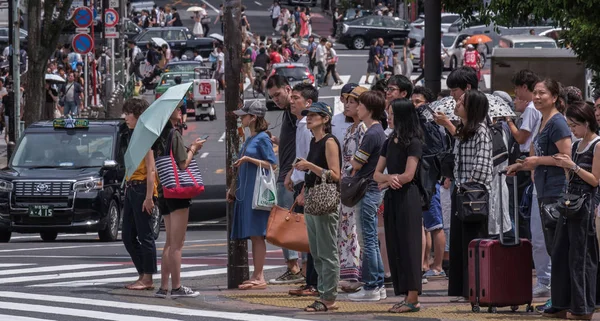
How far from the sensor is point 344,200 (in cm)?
1162

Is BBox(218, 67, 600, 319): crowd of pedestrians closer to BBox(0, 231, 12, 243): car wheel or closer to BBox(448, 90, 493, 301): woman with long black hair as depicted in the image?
BBox(448, 90, 493, 301): woman with long black hair

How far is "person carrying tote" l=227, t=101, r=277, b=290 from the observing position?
12672 mm

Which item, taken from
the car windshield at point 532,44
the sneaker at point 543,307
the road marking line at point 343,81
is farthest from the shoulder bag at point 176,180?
the road marking line at point 343,81

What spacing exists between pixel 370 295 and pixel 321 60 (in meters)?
39.7

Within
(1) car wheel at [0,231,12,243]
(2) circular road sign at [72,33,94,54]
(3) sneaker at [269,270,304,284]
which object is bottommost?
(1) car wheel at [0,231,12,243]

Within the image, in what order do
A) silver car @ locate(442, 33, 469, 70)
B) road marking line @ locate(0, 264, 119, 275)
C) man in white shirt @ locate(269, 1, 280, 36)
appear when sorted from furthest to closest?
man in white shirt @ locate(269, 1, 280, 36), silver car @ locate(442, 33, 469, 70), road marking line @ locate(0, 264, 119, 275)

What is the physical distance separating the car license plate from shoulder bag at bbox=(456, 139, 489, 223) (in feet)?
34.1

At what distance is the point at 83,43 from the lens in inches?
1415

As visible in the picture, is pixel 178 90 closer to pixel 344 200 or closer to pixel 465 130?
pixel 344 200

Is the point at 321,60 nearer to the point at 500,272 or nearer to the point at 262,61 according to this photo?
the point at 262,61

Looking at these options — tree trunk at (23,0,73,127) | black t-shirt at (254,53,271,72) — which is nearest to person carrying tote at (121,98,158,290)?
tree trunk at (23,0,73,127)

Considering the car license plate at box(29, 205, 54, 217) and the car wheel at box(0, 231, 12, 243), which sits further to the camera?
the car wheel at box(0, 231, 12, 243)

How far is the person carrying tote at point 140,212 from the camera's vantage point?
12547mm

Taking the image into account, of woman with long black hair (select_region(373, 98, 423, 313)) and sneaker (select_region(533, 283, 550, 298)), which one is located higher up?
woman with long black hair (select_region(373, 98, 423, 313))
